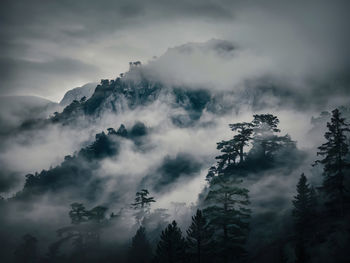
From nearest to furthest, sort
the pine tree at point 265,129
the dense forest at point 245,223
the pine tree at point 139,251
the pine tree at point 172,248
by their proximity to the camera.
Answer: the dense forest at point 245,223, the pine tree at point 172,248, the pine tree at point 139,251, the pine tree at point 265,129

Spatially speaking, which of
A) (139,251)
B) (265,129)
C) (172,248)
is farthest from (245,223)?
(265,129)

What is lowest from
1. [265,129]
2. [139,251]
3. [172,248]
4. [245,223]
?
[139,251]

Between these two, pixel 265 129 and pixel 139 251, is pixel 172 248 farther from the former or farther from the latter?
pixel 265 129

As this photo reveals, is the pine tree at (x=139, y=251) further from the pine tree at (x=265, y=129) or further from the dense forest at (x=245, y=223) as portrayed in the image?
the pine tree at (x=265, y=129)

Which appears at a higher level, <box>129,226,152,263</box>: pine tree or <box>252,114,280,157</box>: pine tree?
<box>252,114,280,157</box>: pine tree

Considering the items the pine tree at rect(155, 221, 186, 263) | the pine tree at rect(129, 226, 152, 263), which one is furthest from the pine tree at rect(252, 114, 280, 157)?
the pine tree at rect(155, 221, 186, 263)

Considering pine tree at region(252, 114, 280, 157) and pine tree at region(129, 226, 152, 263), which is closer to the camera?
pine tree at region(129, 226, 152, 263)

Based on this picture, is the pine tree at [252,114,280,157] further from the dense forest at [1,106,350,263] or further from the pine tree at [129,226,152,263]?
the pine tree at [129,226,152,263]

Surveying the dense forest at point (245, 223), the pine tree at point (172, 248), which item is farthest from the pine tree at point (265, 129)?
the pine tree at point (172, 248)

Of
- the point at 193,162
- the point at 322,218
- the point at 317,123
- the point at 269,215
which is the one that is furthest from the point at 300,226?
the point at 193,162

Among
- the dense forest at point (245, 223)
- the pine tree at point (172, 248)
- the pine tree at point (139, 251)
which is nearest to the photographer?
the dense forest at point (245, 223)

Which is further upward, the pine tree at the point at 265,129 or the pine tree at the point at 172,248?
the pine tree at the point at 265,129

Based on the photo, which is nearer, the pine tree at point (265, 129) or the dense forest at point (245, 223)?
the dense forest at point (245, 223)

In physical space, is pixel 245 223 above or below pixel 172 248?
above
